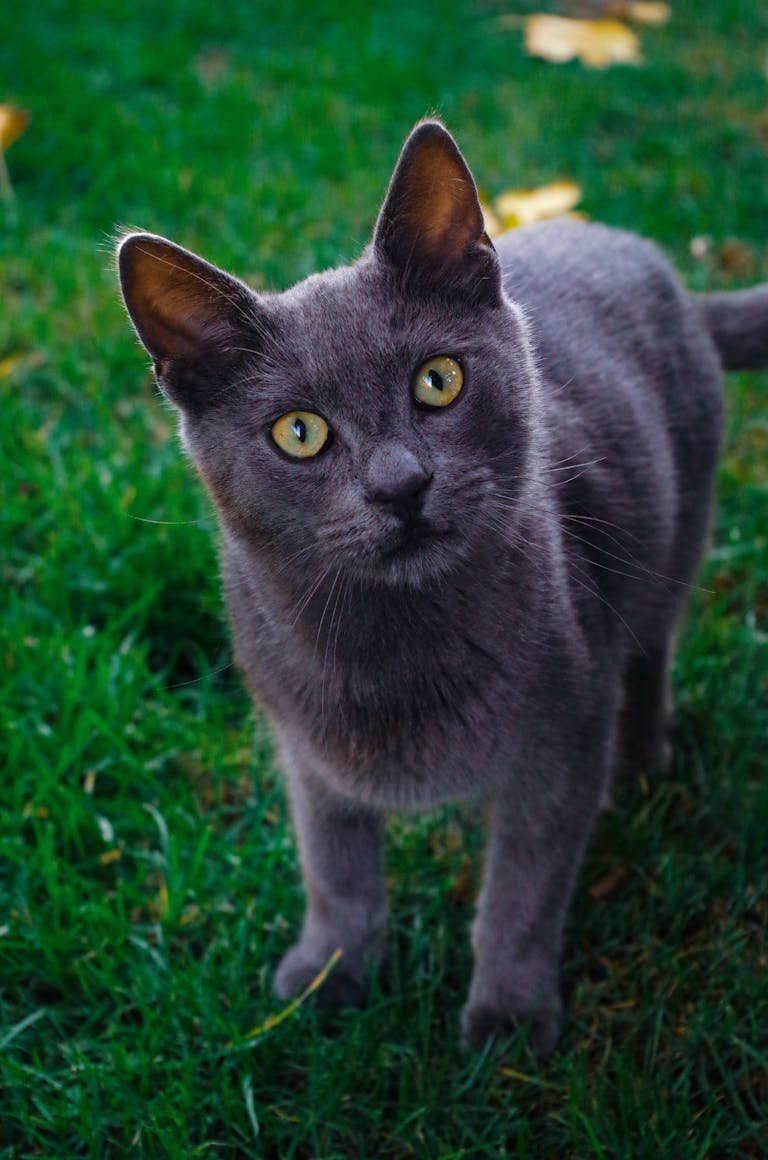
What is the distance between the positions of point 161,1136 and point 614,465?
4.03 feet

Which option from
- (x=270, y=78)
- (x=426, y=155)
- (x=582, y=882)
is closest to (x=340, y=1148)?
(x=582, y=882)

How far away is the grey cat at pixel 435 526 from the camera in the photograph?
1415 mm

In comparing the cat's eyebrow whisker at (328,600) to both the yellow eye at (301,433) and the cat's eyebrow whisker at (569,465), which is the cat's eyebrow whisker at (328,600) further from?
the cat's eyebrow whisker at (569,465)

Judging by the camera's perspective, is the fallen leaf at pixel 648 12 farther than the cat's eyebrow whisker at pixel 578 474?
Yes

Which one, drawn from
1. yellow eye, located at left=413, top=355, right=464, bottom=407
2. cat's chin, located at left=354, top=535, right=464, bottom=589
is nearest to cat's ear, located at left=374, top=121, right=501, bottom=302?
yellow eye, located at left=413, top=355, right=464, bottom=407

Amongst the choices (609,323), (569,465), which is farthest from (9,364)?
(569,465)

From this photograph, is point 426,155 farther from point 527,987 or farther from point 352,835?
point 527,987

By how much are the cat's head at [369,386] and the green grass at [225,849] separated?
1.88ft

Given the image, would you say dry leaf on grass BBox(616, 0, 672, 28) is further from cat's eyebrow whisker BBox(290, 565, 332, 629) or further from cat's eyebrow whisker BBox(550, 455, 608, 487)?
cat's eyebrow whisker BBox(290, 565, 332, 629)

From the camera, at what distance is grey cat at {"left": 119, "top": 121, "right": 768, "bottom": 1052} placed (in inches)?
55.7

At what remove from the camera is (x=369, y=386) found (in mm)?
1389

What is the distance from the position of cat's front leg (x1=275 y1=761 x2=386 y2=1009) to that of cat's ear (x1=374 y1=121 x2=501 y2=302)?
0.80 metres

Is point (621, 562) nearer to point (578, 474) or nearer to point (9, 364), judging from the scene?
point (578, 474)

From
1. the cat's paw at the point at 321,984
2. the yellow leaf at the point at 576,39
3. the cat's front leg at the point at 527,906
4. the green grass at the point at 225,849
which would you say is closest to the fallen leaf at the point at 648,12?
the yellow leaf at the point at 576,39
